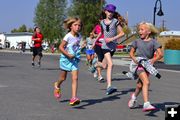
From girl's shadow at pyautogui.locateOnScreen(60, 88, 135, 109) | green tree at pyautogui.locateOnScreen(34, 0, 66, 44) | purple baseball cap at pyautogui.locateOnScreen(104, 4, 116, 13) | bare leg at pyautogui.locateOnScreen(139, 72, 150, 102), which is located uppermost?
green tree at pyautogui.locateOnScreen(34, 0, 66, 44)

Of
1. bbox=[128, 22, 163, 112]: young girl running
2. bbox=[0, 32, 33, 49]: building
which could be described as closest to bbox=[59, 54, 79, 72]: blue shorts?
bbox=[128, 22, 163, 112]: young girl running

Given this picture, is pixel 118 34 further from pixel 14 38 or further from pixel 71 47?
pixel 14 38

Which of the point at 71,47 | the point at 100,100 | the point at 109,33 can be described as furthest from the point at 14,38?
the point at 71,47

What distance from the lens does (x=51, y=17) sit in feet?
310

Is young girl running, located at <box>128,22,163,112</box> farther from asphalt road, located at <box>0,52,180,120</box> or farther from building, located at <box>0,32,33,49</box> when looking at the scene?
building, located at <box>0,32,33,49</box>

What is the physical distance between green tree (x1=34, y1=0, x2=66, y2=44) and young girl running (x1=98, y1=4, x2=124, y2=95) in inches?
3261

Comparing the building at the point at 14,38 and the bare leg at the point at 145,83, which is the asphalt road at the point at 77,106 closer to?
the bare leg at the point at 145,83

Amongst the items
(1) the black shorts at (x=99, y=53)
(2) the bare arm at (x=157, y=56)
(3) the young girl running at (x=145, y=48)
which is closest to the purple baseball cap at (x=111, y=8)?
(1) the black shorts at (x=99, y=53)

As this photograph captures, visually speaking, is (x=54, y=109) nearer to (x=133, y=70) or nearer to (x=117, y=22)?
(x=133, y=70)

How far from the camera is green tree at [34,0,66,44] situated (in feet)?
305

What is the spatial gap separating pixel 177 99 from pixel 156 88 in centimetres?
237

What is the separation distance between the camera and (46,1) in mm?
94188

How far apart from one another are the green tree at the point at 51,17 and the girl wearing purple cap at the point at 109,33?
82.8m

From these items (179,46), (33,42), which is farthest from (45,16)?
(33,42)
